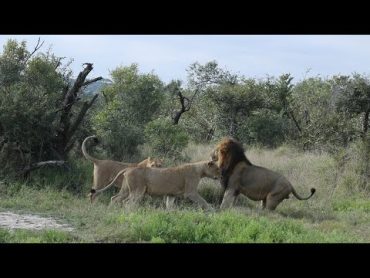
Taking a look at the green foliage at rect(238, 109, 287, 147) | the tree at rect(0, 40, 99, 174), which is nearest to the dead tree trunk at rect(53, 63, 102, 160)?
the tree at rect(0, 40, 99, 174)

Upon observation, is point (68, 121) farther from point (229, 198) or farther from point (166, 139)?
point (229, 198)

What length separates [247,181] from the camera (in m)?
10.4

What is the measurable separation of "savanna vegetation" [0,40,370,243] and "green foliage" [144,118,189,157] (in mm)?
24

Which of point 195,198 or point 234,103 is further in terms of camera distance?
point 234,103

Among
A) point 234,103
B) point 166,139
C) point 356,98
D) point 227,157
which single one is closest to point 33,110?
point 166,139

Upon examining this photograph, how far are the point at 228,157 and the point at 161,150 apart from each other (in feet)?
11.2

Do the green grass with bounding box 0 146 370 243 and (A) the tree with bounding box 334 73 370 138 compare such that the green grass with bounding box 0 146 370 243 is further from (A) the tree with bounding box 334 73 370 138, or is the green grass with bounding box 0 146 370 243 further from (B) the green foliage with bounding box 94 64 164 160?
(A) the tree with bounding box 334 73 370 138

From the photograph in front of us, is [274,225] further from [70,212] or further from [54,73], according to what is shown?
[54,73]
